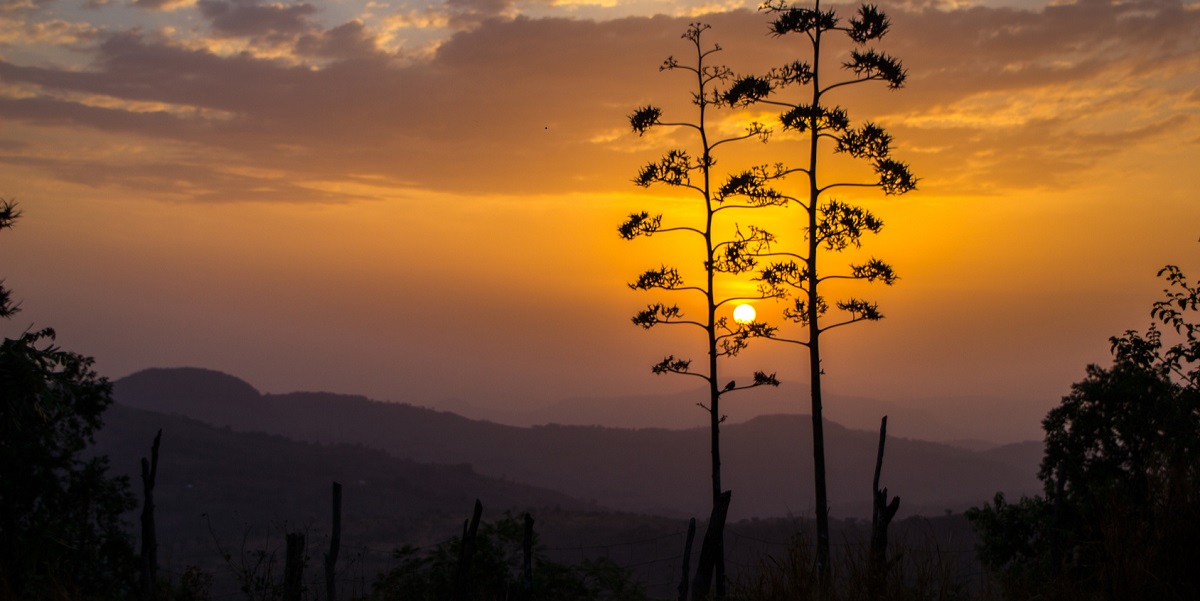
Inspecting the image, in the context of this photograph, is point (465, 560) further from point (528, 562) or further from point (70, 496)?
point (70, 496)

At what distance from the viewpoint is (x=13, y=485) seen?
24.2 metres

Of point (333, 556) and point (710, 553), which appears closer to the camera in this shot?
point (710, 553)

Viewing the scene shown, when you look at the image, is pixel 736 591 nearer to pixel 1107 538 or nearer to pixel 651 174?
pixel 1107 538

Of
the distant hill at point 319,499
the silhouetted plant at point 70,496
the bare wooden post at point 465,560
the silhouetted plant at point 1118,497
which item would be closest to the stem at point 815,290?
the silhouetted plant at point 1118,497

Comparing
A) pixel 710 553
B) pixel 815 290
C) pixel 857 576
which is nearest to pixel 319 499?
pixel 815 290

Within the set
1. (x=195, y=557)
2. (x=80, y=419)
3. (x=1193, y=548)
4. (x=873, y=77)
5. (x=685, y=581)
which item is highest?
(x=873, y=77)

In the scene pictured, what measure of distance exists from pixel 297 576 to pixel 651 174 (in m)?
13.9

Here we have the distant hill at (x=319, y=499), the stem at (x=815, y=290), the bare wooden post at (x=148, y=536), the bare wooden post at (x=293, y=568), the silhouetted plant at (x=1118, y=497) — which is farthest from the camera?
the distant hill at (x=319, y=499)

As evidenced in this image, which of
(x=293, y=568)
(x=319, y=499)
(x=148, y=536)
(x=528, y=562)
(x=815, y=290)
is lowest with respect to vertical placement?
(x=319, y=499)

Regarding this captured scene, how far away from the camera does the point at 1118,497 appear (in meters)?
9.39

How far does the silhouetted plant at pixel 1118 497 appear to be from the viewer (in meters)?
8.81

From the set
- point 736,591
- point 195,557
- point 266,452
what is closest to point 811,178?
point 736,591

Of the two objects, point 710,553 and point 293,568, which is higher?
point 710,553

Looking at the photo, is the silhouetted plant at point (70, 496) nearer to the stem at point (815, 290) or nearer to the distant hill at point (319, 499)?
the stem at point (815, 290)
